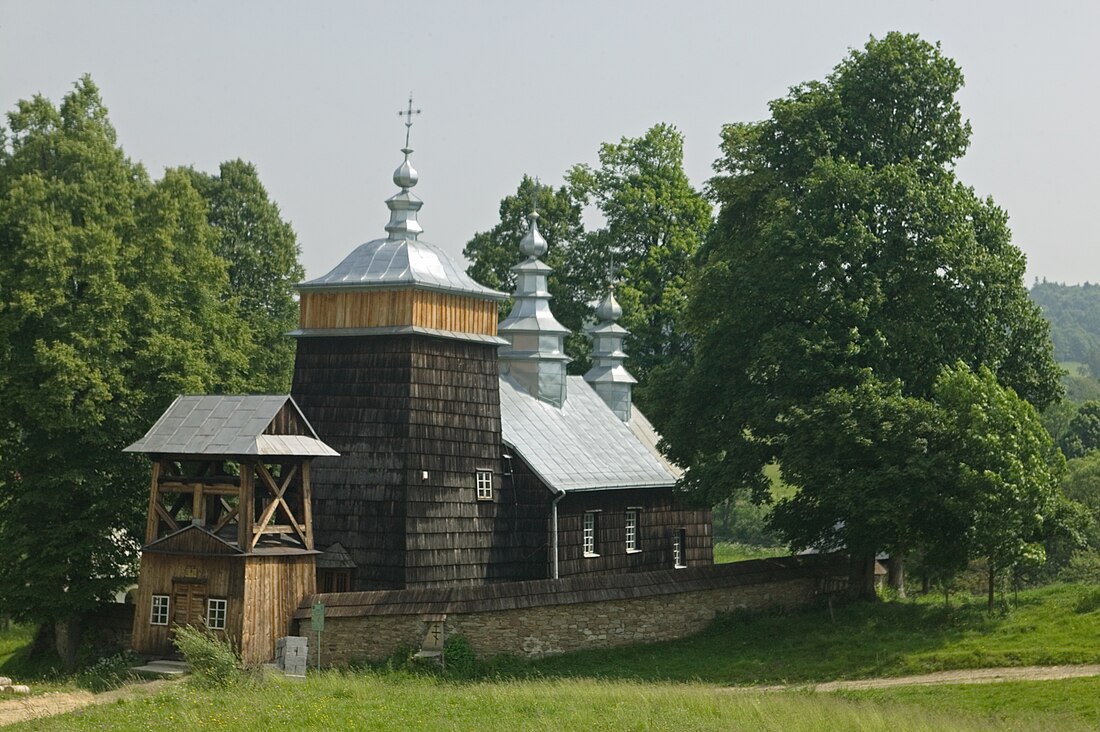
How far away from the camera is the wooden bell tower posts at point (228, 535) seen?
2561cm

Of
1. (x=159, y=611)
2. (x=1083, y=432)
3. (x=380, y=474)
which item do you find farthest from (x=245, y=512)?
(x=1083, y=432)

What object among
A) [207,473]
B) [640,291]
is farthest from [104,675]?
[640,291]

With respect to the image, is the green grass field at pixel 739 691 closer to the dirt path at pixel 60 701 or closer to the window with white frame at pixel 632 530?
the dirt path at pixel 60 701

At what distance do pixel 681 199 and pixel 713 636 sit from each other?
23048 mm

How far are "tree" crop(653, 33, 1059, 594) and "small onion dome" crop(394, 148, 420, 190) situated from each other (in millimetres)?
6721

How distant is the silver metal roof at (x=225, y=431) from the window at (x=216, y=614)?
2.64 m

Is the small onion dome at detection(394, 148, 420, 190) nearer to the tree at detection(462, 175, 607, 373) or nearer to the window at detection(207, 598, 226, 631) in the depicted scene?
the window at detection(207, 598, 226, 631)

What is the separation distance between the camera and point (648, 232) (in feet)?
162

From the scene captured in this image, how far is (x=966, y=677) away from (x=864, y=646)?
9.40ft

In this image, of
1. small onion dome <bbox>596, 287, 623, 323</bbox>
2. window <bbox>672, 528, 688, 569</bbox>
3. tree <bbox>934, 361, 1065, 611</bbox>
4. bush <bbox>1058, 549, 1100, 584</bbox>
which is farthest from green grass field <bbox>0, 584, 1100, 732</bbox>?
small onion dome <bbox>596, 287, 623, 323</bbox>

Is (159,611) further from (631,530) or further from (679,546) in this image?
(679,546)

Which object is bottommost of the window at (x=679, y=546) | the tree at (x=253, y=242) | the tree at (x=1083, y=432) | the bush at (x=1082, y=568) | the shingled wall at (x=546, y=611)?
the shingled wall at (x=546, y=611)

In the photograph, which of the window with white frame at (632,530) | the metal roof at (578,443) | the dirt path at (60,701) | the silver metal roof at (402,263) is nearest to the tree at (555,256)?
the metal roof at (578,443)

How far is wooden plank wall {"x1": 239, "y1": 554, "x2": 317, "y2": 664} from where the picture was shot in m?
25.5
